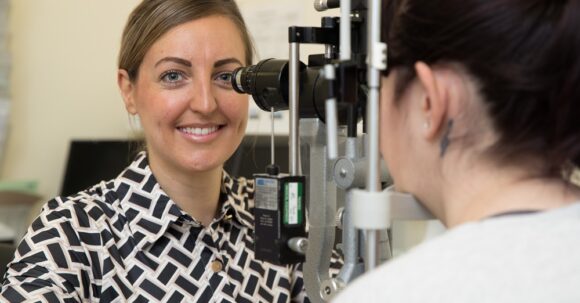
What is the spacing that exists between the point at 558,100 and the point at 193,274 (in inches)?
34.7

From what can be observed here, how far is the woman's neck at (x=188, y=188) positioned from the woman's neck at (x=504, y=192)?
81cm

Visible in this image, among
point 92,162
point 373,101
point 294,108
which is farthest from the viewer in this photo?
point 92,162

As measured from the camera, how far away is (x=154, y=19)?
151cm

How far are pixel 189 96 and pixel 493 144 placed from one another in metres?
0.82

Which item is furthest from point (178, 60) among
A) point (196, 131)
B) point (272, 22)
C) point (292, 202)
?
point (272, 22)

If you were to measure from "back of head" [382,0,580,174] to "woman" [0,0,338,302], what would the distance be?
774 millimetres

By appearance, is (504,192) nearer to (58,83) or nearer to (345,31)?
(345,31)

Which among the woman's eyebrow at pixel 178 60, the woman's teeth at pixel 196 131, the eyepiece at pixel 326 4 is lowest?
the woman's teeth at pixel 196 131

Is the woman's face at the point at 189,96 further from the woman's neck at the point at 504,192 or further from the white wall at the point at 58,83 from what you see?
the white wall at the point at 58,83

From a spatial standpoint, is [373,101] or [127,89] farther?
[127,89]

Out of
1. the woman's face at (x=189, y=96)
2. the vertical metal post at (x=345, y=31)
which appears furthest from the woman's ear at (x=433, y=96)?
the woman's face at (x=189, y=96)

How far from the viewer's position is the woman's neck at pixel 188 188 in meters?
1.54

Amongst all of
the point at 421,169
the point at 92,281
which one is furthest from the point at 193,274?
the point at 421,169

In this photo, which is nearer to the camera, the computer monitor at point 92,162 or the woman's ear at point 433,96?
the woman's ear at point 433,96
